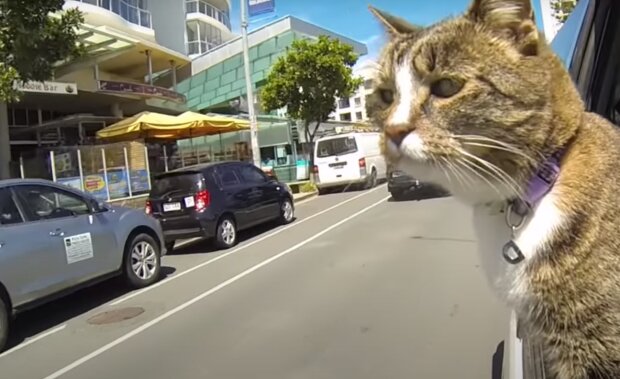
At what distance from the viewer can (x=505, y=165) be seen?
62.6 inches

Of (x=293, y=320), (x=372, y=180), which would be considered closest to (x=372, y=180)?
(x=372, y=180)

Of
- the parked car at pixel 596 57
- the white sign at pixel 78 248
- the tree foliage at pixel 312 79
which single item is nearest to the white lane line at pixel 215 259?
the white sign at pixel 78 248

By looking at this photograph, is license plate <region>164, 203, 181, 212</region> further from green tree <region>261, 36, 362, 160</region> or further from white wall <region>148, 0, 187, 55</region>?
white wall <region>148, 0, 187, 55</region>

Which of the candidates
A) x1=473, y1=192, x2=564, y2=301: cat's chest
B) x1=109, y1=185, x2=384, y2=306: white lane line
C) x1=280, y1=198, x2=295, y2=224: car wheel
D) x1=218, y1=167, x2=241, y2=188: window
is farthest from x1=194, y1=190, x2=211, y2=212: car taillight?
x1=473, y1=192, x2=564, y2=301: cat's chest

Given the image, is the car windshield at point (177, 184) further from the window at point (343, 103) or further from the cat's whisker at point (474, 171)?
the window at point (343, 103)

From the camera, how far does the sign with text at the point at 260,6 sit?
21.6 metres

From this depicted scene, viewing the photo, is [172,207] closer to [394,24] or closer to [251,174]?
[251,174]

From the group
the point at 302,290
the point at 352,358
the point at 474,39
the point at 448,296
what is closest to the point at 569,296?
the point at 474,39

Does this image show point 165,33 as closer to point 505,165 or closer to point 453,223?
point 453,223

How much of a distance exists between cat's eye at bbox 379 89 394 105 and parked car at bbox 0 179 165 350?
5.79 metres

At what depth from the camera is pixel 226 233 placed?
11.8m

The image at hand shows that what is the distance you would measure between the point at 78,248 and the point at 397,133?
664 cm

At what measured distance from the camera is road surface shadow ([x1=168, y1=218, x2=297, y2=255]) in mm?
11938

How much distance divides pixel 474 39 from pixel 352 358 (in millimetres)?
3488
